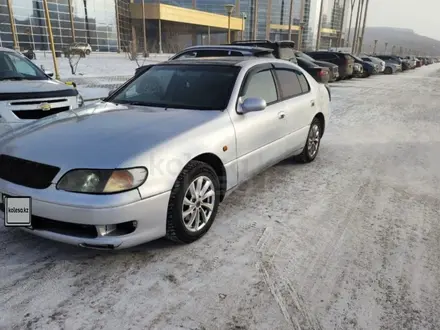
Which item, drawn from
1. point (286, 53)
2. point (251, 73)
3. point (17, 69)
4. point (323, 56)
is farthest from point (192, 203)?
point (323, 56)

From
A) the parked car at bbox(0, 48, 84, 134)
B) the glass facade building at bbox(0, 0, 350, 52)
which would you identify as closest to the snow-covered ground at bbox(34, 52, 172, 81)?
the glass facade building at bbox(0, 0, 350, 52)

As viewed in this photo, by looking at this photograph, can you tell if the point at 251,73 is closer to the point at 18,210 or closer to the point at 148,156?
the point at 148,156

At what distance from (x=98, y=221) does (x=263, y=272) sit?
4.07 ft

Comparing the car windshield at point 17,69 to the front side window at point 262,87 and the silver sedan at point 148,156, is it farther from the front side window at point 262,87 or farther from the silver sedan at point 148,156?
the front side window at point 262,87

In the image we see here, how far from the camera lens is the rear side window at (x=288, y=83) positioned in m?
4.46

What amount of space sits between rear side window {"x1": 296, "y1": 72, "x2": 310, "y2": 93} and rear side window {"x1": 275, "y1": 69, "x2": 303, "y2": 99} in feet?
0.27

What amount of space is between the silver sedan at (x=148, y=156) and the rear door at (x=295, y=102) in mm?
178

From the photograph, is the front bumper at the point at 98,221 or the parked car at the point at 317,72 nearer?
the front bumper at the point at 98,221

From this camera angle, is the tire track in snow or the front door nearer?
the tire track in snow

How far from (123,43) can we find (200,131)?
47.7m

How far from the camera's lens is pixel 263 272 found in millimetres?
2705

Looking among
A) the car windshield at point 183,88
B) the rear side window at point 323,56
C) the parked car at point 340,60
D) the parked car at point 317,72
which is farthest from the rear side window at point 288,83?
the rear side window at point 323,56

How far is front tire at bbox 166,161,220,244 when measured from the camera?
2822 millimetres

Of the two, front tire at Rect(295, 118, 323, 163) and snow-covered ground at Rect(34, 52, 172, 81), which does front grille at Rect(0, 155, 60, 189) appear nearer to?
front tire at Rect(295, 118, 323, 163)
